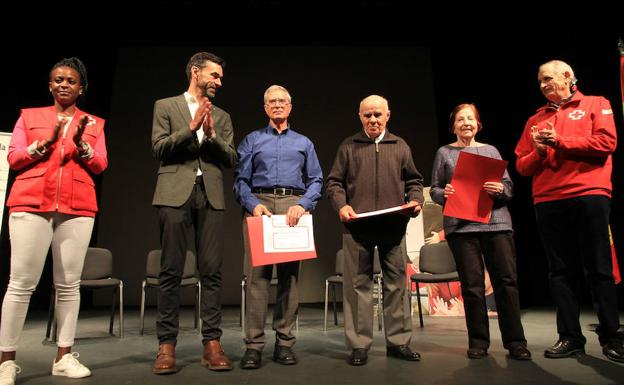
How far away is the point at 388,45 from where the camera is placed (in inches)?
257

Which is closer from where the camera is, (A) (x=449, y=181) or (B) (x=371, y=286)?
(B) (x=371, y=286)

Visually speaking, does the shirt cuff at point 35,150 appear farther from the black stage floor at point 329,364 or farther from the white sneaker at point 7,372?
the black stage floor at point 329,364

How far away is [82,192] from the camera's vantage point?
7.72 ft

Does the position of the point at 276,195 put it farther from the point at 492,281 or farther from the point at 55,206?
the point at 492,281

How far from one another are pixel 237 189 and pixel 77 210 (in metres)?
0.83

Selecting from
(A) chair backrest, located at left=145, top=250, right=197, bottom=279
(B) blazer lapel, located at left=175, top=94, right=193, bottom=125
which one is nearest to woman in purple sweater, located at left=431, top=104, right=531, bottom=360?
(B) blazer lapel, located at left=175, top=94, right=193, bottom=125

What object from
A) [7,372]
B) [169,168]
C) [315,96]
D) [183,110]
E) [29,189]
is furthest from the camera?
[315,96]

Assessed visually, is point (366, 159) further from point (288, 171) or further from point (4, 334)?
point (4, 334)

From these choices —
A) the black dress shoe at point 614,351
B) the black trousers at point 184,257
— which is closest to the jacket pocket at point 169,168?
the black trousers at point 184,257

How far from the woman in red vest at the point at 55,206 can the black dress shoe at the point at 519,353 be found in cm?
218

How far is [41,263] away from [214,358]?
0.94 m

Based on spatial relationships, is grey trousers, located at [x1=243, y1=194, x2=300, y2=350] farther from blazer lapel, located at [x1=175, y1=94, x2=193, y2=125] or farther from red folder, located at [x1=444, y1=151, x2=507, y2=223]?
red folder, located at [x1=444, y1=151, x2=507, y2=223]

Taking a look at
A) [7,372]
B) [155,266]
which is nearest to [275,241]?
[7,372]

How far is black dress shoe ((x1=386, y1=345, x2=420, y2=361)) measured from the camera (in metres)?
2.63
